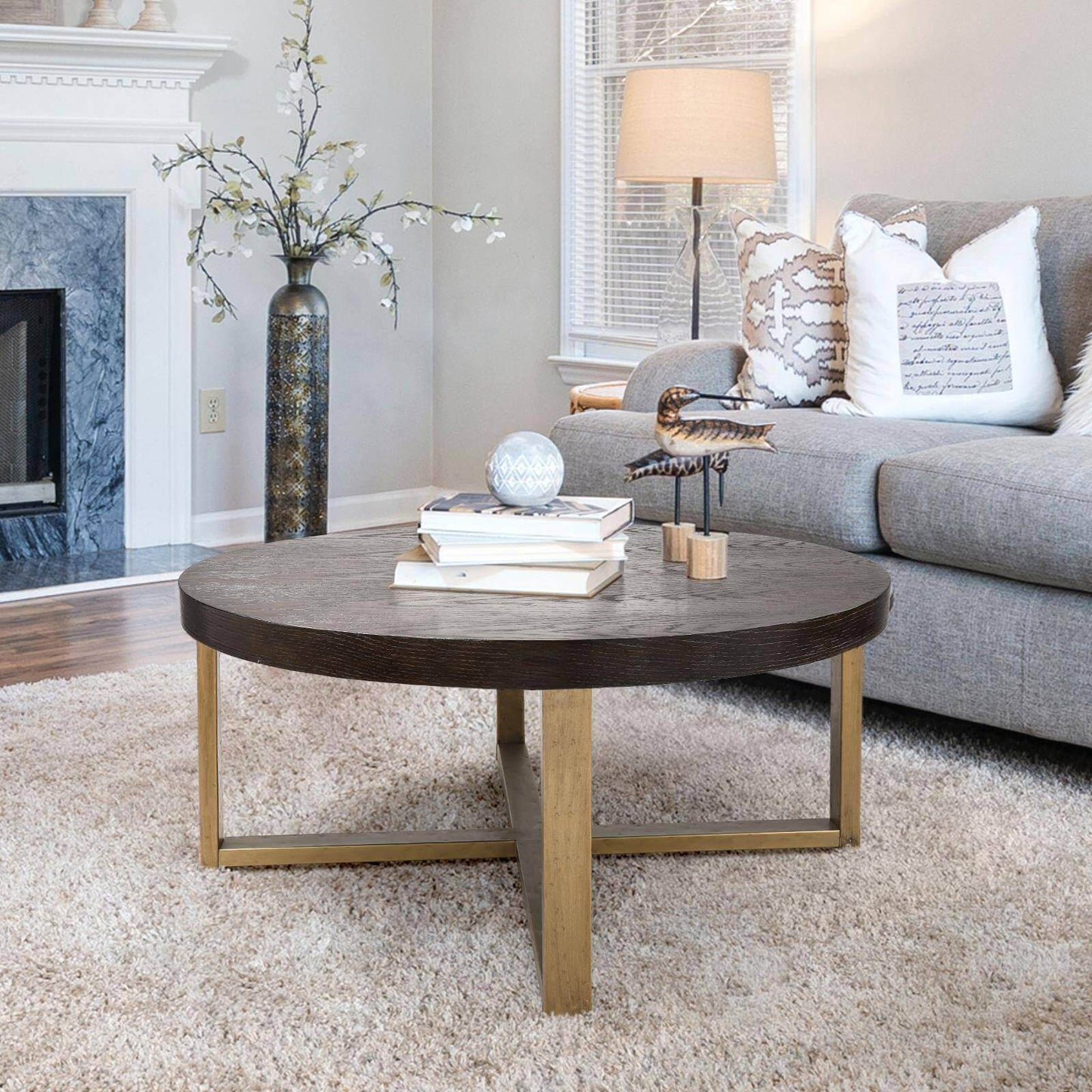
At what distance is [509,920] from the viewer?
1.72 meters

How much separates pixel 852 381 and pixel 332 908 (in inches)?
61.2

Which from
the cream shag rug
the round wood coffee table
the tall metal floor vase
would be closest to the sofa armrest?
the cream shag rug

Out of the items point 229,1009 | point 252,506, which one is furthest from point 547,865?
point 252,506

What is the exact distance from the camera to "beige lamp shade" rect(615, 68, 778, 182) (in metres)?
3.37

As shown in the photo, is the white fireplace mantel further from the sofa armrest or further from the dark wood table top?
the dark wood table top

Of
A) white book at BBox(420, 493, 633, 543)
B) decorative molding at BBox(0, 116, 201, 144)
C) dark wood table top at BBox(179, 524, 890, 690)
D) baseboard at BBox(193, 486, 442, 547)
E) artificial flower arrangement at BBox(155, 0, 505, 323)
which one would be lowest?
baseboard at BBox(193, 486, 442, 547)

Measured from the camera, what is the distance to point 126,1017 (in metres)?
1.48

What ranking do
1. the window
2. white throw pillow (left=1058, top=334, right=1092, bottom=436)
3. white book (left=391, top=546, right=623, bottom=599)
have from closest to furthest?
white book (left=391, top=546, right=623, bottom=599)
white throw pillow (left=1058, top=334, right=1092, bottom=436)
the window

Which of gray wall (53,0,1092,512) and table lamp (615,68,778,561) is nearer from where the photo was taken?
table lamp (615,68,778,561)

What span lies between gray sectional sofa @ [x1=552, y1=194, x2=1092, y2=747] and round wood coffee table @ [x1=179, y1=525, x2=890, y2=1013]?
0.45 metres

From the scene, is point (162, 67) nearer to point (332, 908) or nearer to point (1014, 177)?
point (1014, 177)

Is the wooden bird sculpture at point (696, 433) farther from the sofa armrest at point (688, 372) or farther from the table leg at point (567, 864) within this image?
the sofa armrest at point (688, 372)

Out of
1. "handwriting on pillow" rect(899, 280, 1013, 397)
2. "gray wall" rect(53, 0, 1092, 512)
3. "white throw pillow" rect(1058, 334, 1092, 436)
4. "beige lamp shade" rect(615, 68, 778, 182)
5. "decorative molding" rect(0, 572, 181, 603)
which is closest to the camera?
"white throw pillow" rect(1058, 334, 1092, 436)

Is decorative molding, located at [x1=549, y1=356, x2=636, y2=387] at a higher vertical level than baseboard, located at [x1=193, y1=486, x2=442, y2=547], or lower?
higher
